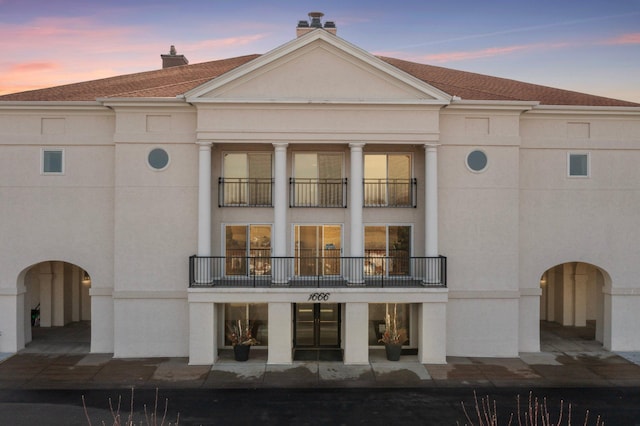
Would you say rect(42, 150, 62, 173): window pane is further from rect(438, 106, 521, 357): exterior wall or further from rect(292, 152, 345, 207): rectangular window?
rect(438, 106, 521, 357): exterior wall

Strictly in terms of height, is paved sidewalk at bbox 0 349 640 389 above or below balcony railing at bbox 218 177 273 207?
below

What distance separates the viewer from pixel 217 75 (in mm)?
21266

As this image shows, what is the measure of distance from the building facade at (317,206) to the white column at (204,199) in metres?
0.07

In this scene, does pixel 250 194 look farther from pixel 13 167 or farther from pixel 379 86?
pixel 13 167

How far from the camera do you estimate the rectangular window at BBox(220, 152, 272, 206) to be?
1928 cm

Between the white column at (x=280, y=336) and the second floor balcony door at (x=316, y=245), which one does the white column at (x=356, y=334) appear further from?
the second floor balcony door at (x=316, y=245)

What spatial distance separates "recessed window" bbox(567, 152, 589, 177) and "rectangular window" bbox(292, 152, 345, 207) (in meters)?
8.60

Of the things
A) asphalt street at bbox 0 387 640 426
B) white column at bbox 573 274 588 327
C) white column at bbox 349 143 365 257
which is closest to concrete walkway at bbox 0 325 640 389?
asphalt street at bbox 0 387 640 426

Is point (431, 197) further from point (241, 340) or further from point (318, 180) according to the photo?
point (241, 340)

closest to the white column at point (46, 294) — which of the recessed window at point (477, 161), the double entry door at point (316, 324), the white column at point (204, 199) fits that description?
the white column at point (204, 199)

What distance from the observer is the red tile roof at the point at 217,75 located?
1897cm

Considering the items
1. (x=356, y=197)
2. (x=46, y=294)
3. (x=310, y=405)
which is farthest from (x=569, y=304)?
(x=46, y=294)

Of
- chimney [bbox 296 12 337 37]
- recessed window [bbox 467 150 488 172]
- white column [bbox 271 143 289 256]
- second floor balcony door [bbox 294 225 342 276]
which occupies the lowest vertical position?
second floor balcony door [bbox 294 225 342 276]

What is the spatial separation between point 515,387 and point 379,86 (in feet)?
35.2
